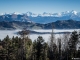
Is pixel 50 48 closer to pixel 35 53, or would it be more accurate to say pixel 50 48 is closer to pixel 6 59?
pixel 35 53

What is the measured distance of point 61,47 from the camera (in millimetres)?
82750

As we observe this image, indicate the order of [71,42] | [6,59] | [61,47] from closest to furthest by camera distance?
1. [6,59]
2. [71,42]
3. [61,47]

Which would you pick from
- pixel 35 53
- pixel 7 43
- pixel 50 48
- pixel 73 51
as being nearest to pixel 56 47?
pixel 50 48

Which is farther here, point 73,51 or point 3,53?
point 73,51

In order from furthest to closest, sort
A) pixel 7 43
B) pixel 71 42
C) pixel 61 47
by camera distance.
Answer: pixel 61 47 < pixel 71 42 < pixel 7 43

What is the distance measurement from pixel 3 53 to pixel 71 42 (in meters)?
23.8

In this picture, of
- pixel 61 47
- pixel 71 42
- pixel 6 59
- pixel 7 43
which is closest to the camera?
pixel 6 59

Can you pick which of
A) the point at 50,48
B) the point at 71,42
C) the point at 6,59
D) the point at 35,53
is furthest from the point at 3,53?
the point at 71,42

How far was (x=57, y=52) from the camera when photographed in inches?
2982

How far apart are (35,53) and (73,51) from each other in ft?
45.1

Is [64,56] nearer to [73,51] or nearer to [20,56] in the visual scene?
[73,51]

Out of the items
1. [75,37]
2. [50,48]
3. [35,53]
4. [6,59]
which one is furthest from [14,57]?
[75,37]

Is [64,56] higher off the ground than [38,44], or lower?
lower

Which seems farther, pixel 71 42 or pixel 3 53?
pixel 71 42
